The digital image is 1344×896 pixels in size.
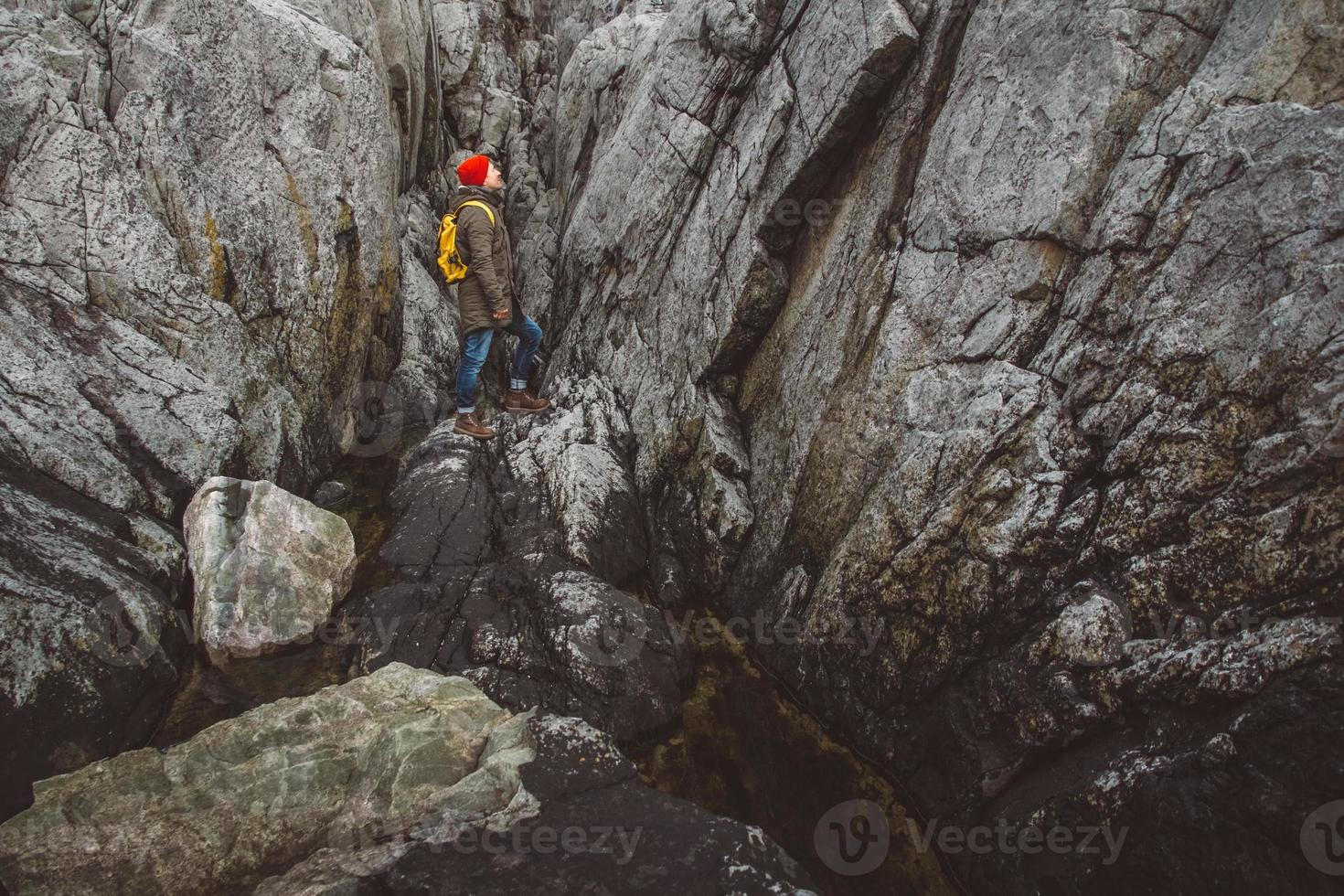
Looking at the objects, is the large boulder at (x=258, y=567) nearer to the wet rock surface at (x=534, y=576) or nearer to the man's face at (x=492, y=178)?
the wet rock surface at (x=534, y=576)

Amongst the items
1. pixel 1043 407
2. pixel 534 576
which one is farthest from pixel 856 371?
pixel 534 576

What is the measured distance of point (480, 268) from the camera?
568 inches

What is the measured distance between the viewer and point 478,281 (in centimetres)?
1460

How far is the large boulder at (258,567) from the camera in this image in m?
9.10

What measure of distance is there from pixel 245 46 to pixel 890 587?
1415 cm

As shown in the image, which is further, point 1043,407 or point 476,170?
point 476,170

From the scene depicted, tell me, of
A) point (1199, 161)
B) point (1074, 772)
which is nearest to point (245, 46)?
point (1199, 161)

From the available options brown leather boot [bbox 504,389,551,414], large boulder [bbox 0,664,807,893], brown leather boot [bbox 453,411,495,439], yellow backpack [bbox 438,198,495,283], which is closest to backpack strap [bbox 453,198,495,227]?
yellow backpack [bbox 438,198,495,283]

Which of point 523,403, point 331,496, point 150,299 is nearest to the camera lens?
point 150,299

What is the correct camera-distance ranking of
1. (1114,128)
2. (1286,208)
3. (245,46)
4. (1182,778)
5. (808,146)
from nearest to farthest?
(1182,778) < (1286,208) < (1114,128) < (808,146) < (245,46)

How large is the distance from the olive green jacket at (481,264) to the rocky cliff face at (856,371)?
86.7 inches

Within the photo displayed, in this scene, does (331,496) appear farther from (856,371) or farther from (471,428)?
(856,371)

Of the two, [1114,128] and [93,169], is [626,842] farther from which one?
[93,169]

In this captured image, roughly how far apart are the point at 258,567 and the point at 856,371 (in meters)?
8.97
